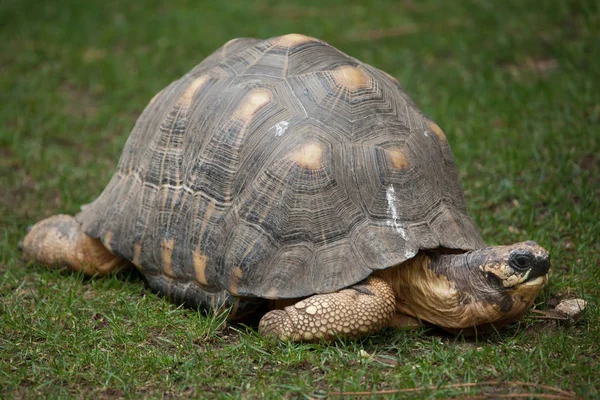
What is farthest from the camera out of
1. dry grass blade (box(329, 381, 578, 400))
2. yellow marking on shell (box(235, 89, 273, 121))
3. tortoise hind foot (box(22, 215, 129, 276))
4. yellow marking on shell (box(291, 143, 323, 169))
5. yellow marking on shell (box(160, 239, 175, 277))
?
tortoise hind foot (box(22, 215, 129, 276))

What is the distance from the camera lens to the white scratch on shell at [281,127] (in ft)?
12.5

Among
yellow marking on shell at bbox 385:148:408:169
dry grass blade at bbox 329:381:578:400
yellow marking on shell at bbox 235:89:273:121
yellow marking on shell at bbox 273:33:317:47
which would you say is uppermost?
yellow marking on shell at bbox 273:33:317:47

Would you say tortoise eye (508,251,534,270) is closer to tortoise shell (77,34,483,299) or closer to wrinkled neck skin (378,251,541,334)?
wrinkled neck skin (378,251,541,334)

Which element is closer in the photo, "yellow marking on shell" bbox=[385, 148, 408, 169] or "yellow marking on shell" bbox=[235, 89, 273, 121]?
"yellow marking on shell" bbox=[385, 148, 408, 169]

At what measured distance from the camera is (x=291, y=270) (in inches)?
143

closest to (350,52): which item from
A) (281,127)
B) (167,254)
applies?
(281,127)

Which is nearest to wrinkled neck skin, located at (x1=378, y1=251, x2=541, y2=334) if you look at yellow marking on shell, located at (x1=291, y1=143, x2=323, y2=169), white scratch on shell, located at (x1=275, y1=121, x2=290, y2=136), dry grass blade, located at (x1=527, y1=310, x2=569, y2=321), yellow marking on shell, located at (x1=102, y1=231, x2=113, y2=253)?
dry grass blade, located at (x1=527, y1=310, x2=569, y2=321)

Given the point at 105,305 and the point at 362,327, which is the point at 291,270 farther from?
the point at 105,305

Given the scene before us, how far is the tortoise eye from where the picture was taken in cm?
345

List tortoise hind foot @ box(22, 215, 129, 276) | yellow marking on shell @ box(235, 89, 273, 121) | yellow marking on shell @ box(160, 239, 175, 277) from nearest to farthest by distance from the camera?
1. yellow marking on shell @ box(235, 89, 273, 121)
2. yellow marking on shell @ box(160, 239, 175, 277)
3. tortoise hind foot @ box(22, 215, 129, 276)

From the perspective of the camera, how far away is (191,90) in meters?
4.29

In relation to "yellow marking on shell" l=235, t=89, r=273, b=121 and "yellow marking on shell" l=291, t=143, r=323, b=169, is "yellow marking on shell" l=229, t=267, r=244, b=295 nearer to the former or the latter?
"yellow marking on shell" l=291, t=143, r=323, b=169

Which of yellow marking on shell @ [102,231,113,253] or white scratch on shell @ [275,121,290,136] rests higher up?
white scratch on shell @ [275,121,290,136]

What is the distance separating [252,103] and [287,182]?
51cm
